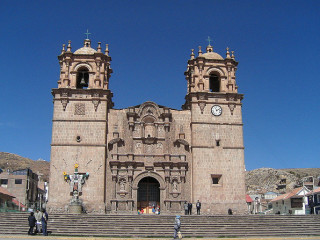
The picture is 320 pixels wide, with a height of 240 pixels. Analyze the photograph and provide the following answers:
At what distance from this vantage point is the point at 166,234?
22.5 m

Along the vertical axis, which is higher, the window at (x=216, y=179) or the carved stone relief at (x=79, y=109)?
the carved stone relief at (x=79, y=109)

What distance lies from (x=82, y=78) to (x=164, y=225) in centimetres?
1701

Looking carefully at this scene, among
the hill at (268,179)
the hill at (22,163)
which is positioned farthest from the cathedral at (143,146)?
the hill at (22,163)

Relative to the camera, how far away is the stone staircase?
22750mm

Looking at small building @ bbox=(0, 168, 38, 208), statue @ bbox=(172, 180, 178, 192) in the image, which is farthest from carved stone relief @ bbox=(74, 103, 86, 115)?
small building @ bbox=(0, 168, 38, 208)

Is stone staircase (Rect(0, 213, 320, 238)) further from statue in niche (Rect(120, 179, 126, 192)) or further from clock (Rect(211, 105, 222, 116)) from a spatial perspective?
clock (Rect(211, 105, 222, 116))

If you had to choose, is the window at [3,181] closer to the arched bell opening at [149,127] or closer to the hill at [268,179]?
the arched bell opening at [149,127]

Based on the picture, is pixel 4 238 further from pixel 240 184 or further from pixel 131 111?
pixel 240 184

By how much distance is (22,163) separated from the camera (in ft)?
311

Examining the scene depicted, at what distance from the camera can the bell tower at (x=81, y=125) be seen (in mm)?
32094

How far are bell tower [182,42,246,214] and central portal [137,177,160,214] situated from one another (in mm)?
3197

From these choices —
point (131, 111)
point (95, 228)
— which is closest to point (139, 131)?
point (131, 111)

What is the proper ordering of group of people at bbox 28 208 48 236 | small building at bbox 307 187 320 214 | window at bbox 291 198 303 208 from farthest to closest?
window at bbox 291 198 303 208, small building at bbox 307 187 320 214, group of people at bbox 28 208 48 236

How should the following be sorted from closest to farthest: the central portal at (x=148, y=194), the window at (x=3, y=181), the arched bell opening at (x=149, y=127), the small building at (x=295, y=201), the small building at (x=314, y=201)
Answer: the central portal at (x=148, y=194)
the arched bell opening at (x=149, y=127)
the small building at (x=314, y=201)
the small building at (x=295, y=201)
the window at (x=3, y=181)
